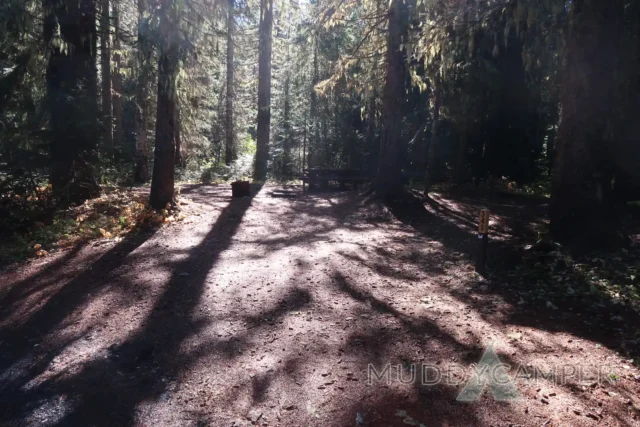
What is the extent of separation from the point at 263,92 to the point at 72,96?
477 inches

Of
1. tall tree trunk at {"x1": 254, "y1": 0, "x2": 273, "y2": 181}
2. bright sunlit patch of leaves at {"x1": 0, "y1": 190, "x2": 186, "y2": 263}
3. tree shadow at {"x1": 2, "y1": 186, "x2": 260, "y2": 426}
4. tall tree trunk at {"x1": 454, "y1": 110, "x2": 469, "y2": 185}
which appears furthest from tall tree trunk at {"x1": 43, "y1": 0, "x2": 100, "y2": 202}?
tall tree trunk at {"x1": 454, "y1": 110, "x2": 469, "y2": 185}

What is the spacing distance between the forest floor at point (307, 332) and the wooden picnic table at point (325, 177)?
8.50m

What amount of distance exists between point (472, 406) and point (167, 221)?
7991 mm

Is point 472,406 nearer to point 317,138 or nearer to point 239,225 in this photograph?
point 239,225

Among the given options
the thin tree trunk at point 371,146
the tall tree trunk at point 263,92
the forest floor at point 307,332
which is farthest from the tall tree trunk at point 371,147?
the forest floor at point 307,332

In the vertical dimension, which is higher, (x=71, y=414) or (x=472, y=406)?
(x=472, y=406)

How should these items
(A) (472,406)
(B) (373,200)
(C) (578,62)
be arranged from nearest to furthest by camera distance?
(A) (472,406) < (C) (578,62) < (B) (373,200)

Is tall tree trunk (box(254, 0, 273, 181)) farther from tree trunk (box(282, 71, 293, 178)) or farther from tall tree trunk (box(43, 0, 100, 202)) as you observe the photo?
tall tree trunk (box(43, 0, 100, 202))

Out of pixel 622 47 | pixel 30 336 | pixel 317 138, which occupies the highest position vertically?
pixel 622 47

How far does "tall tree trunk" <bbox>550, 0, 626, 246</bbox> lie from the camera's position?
24.7ft

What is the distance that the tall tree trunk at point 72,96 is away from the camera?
10227 mm

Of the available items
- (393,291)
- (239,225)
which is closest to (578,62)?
(393,291)

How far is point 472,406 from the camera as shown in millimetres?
3688

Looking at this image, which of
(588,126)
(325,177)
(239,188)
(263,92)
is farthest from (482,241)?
(263,92)
